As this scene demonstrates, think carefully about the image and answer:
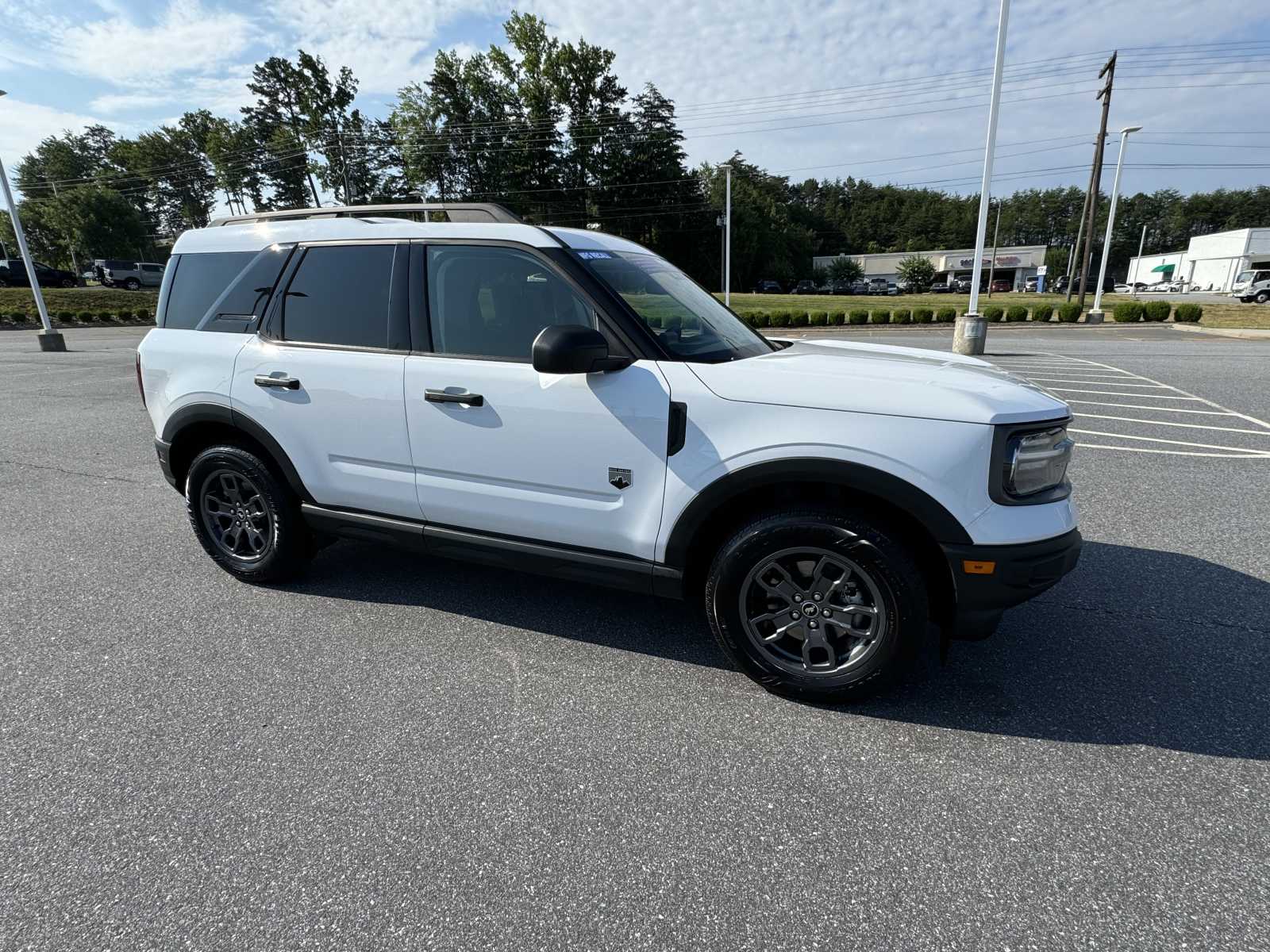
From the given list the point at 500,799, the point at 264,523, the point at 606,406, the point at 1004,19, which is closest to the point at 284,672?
the point at 264,523

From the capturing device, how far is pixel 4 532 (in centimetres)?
473

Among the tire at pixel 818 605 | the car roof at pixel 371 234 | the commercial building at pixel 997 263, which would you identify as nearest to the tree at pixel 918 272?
the commercial building at pixel 997 263

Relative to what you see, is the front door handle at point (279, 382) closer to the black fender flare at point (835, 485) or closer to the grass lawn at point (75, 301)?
the black fender flare at point (835, 485)

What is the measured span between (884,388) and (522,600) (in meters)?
2.17

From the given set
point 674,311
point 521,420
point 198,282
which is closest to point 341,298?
point 198,282

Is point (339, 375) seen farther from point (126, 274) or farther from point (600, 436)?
point (126, 274)

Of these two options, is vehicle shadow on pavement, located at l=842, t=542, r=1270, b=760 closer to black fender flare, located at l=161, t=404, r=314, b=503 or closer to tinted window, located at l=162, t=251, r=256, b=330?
black fender flare, located at l=161, t=404, r=314, b=503

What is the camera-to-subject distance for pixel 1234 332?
22.4 m

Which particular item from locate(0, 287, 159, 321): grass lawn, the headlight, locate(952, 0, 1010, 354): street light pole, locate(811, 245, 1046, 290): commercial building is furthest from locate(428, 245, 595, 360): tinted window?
locate(811, 245, 1046, 290): commercial building

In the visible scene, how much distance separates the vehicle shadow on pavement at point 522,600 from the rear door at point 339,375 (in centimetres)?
63

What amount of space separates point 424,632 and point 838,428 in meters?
2.19

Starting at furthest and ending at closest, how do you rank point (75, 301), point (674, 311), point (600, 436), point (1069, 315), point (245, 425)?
point (75, 301) < point (1069, 315) < point (245, 425) < point (674, 311) < point (600, 436)

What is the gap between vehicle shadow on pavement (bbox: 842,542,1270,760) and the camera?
253cm

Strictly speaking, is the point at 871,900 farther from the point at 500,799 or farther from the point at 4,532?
the point at 4,532
